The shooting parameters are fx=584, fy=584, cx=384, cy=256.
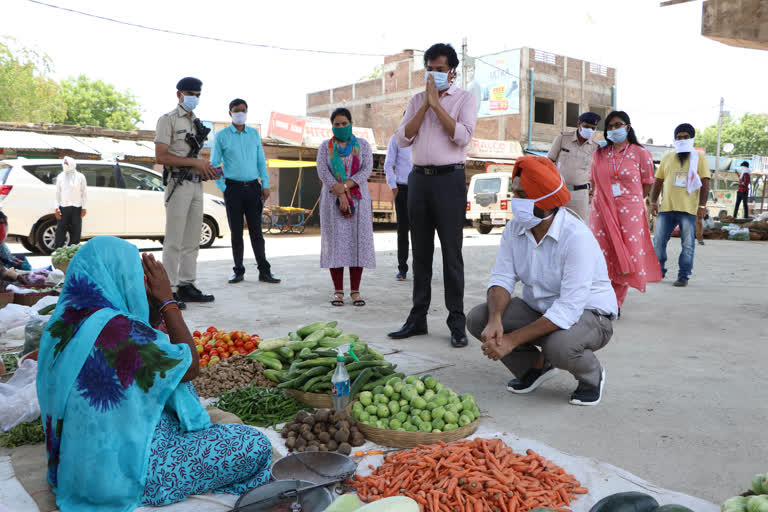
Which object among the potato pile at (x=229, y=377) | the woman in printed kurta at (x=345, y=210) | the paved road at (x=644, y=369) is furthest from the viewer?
the woman in printed kurta at (x=345, y=210)

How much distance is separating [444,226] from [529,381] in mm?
1551

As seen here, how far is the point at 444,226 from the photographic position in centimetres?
486

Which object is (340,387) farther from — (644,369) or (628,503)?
(644,369)

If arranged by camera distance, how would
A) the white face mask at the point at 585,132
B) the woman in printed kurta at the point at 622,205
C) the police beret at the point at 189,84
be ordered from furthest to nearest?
the white face mask at the point at 585,132, the police beret at the point at 189,84, the woman in printed kurta at the point at 622,205

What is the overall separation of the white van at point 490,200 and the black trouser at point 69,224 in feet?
41.5

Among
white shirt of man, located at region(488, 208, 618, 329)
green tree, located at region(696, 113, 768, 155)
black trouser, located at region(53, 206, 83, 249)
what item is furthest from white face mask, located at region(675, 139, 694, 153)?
green tree, located at region(696, 113, 768, 155)

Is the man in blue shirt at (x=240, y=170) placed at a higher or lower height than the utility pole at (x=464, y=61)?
lower

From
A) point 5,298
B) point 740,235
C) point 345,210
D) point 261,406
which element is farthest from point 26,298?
point 740,235

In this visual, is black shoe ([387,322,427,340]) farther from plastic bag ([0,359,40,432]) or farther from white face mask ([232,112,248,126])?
white face mask ([232,112,248,126])

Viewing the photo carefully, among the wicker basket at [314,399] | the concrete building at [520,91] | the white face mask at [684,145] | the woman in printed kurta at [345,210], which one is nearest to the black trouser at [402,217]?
the woman in printed kurta at [345,210]

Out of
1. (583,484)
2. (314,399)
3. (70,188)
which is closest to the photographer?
(583,484)

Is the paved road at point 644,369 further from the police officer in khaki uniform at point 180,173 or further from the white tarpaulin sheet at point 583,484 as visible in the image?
the police officer in khaki uniform at point 180,173

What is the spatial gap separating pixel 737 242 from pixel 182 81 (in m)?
15.2

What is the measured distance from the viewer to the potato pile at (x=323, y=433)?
9.35 feet
